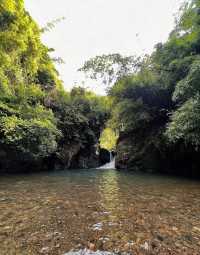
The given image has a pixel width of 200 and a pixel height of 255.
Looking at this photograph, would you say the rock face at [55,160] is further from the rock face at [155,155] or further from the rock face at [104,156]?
the rock face at [155,155]

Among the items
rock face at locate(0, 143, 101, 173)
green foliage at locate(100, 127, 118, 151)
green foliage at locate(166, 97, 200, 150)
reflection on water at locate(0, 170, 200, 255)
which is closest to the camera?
reflection on water at locate(0, 170, 200, 255)

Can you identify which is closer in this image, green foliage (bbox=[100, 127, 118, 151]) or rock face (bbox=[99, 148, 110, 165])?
rock face (bbox=[99, 148, 110, 165])

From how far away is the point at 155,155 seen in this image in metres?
15.0

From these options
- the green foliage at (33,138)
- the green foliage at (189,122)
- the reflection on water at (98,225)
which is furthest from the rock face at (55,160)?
the green foliage at (189,122)

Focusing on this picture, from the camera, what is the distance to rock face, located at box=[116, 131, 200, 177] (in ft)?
42.3

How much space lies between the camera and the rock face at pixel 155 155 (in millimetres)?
12883

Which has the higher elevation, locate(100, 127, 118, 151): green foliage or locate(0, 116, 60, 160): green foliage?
locate(100, 127, 118, 151): green foliage

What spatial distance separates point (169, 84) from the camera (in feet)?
40.2

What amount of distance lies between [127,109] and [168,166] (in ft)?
16.1

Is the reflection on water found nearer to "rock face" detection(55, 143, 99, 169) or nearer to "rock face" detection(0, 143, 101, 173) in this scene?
"rock face" detection(0, 143, 101, 173)

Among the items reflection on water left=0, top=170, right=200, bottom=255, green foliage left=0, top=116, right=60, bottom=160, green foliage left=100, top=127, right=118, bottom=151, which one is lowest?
reflection on water left=0, top=170, right=200, bottom=255

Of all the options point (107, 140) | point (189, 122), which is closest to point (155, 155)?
point (189, 122)

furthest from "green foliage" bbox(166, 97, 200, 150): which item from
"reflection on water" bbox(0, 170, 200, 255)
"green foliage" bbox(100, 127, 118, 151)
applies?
"green foliage" bbox(100, 127, 118, 151)

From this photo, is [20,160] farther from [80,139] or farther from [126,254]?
[126,254]
